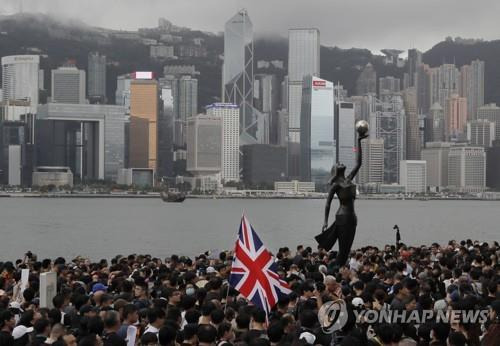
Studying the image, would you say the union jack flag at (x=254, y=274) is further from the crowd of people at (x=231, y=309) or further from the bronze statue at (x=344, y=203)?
the bronze statue at (x=344, y=203)

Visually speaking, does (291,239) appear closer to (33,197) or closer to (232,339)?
(232,339)

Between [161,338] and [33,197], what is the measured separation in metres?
183

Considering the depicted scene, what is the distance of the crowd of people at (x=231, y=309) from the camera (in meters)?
8.13

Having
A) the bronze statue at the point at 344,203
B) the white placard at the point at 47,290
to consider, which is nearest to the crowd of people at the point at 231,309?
the white placard at the point at 47,290

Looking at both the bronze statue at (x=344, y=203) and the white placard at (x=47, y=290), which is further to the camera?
the bronze statue at (x=344, y=203)

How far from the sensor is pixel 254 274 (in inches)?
390

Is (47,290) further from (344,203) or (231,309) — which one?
(344,203)

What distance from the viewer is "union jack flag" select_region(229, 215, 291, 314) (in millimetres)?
9789

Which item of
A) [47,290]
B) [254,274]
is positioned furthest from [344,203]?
[47,290]

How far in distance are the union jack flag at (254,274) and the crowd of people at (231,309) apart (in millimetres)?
167

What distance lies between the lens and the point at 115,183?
7771 inches

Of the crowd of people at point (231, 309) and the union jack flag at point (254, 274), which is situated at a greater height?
the union jack flag at point (254, 274)

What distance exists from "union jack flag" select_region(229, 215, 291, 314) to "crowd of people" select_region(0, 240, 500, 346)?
0.17 m

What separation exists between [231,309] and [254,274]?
1.96 ft
